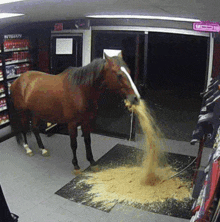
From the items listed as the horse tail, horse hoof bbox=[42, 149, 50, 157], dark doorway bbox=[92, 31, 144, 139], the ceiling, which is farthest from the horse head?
horse hoof bbox=[42, 149, 50, 157]

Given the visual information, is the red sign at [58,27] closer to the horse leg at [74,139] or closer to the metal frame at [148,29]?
the metal frame at [148,29]

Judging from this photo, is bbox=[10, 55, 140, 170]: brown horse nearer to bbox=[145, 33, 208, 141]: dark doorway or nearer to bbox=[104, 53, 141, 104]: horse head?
bbox=[104, 53, 141, 104]: horse head

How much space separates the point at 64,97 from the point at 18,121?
1.81 ft

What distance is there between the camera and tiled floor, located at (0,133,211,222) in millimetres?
1787

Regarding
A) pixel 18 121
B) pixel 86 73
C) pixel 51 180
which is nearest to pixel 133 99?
pixel 86 73

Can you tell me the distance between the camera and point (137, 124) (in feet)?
8.80

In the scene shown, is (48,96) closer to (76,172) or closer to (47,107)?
(47,107)

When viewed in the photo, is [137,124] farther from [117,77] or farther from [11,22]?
[11,22]

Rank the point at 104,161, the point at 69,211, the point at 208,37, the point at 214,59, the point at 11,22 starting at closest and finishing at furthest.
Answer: the point at 11,22, the point at 208,37, the point at 69,211, the point at 214,59, the point at 104,161

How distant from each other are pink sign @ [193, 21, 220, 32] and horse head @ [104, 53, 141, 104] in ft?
1.87

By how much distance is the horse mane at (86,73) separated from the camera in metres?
1.99

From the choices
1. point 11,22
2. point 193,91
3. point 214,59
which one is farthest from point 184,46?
point 11,22

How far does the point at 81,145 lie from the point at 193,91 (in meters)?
1.23

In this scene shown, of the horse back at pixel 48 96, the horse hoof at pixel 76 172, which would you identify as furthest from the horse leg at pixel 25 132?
the horse hoof at pixel 76 172
